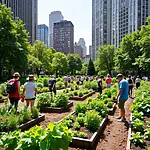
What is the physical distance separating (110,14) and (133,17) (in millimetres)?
33309

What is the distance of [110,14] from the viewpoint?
139000 mm

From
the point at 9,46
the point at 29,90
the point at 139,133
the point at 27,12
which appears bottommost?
the point at 139,133

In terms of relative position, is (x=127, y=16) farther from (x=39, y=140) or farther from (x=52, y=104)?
(x=39, y=140)

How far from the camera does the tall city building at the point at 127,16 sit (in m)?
104

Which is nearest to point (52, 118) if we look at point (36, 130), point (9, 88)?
point (9, 88)

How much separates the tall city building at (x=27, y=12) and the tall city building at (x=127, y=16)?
5153 cm

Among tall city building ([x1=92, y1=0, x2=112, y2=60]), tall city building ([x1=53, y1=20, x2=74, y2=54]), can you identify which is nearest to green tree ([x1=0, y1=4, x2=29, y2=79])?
tall city building ([x1=92, y1=0, x2=112, y2=60])

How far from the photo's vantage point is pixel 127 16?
114000 millimetres

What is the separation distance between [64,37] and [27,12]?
4857cm

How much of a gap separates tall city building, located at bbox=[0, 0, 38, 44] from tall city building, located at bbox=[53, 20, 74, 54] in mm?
35882

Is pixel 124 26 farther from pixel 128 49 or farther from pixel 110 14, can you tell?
pixel 128 49

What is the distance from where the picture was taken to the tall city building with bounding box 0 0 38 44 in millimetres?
117394

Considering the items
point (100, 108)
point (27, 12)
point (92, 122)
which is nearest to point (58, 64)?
point (100, 108)

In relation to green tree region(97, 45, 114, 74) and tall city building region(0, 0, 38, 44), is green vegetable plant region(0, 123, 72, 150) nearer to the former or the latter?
green tree region(97, 45, 114, 74)
